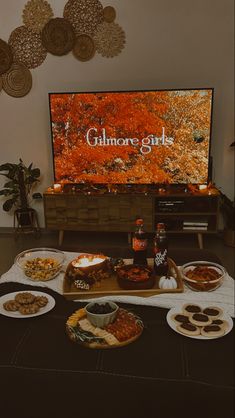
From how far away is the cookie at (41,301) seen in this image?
4.25 ft

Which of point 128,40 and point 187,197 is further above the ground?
point 128,40

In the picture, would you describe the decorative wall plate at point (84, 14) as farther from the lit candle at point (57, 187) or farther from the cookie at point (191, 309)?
the cookie at point (191, 309)

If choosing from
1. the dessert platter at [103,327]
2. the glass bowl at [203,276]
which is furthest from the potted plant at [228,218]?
the dessert platter at [103,327]

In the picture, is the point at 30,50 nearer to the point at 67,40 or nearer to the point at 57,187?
the point at 67,40

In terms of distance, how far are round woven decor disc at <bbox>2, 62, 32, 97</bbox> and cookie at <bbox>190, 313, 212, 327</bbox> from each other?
6.06 feet

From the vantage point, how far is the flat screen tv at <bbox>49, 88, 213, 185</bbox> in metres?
2.84

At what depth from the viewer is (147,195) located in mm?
2961

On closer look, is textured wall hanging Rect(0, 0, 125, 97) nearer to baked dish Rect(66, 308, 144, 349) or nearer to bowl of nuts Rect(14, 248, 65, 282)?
bowl of nuts Rect(14, 248, 65, 282)

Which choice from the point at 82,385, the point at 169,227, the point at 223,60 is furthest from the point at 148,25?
the point at 82,385

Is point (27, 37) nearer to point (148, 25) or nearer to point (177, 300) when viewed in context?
point (148, 25)

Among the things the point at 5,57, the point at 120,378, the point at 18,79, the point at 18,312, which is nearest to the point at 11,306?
the point at 18,312

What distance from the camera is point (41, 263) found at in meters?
1.55

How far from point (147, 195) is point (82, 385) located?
2035 mm

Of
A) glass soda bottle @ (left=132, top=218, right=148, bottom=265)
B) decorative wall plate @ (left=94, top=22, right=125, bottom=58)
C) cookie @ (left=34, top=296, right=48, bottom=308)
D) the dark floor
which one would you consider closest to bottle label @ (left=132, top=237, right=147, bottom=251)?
glass soda bottle @ (left=132, top=218, right=148, bottom=265)
